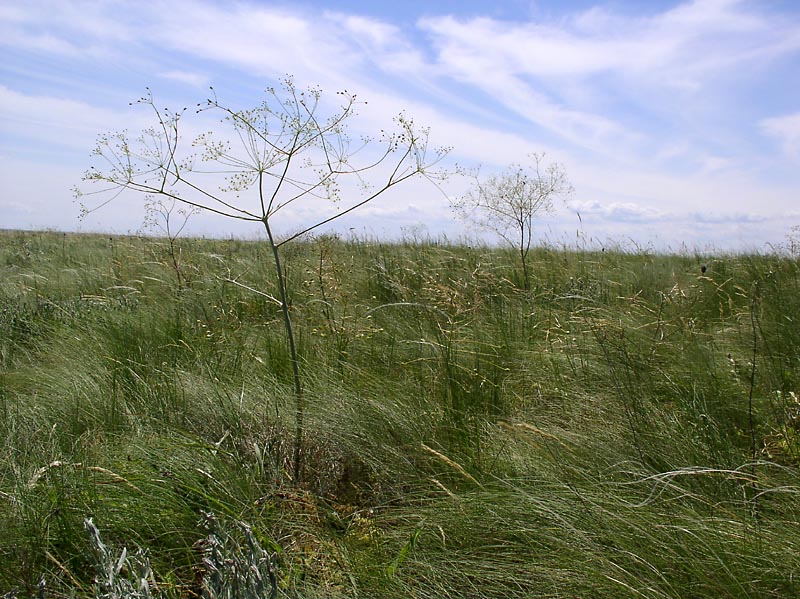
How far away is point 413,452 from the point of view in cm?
239

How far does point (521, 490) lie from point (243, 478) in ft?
2.89

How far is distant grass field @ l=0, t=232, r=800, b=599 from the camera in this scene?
1.64m

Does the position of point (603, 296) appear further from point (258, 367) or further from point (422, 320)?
point (258, 367)

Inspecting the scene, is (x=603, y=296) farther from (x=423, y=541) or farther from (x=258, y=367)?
(x=423, y=541)

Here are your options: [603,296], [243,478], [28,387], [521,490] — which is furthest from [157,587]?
[603,296]

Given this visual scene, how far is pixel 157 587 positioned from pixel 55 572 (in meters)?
0.36

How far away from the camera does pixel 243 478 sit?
208cm

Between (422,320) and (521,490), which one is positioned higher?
(422,320)

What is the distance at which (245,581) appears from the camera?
57.3 inches

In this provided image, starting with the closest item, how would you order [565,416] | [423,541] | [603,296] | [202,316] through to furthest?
1. [423,541]
2. [565,416]
3. [202,316]
4. [603,296]

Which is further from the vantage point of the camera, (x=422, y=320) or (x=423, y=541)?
(x=422, y=320)

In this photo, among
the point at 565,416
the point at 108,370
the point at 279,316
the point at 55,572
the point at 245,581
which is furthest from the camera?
the point at 279,316

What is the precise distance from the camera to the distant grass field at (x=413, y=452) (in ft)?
5.38

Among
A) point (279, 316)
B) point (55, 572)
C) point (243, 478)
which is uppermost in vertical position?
point (279, 316)
